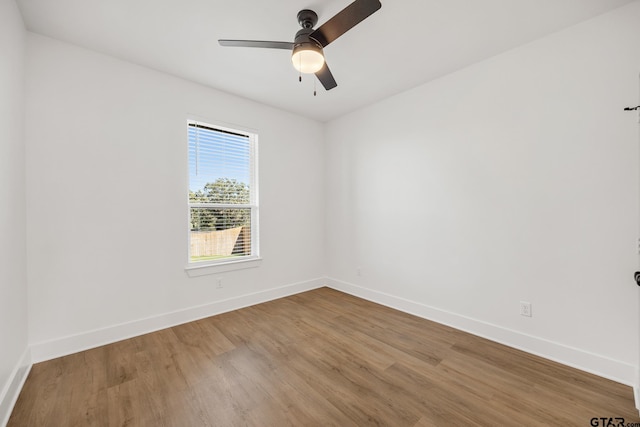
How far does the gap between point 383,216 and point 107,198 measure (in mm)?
3044

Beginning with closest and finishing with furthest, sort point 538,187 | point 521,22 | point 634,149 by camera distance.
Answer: point 634,149 → point 521,22 → point 538,187

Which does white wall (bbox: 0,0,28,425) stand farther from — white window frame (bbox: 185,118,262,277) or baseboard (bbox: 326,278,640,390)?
baseboard (bbox: 326,278,640,390)

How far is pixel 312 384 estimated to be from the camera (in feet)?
6.24

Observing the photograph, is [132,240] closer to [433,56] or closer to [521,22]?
[433,56]

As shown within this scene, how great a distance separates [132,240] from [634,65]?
172 inches

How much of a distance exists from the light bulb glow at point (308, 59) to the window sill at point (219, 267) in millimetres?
2372

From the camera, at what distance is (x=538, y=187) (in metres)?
2.28

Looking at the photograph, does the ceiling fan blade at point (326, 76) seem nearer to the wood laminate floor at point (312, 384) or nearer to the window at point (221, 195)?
the window at point (221, 195)

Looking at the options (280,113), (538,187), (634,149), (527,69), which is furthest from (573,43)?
(280,113)

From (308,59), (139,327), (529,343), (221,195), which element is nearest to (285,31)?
(308,59)

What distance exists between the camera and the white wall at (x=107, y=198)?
2225mm

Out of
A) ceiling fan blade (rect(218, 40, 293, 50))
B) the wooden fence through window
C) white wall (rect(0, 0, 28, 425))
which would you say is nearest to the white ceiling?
ceiling fan blade (rect(218, 40, 293, 50))

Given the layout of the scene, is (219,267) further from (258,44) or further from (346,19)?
(346,19)

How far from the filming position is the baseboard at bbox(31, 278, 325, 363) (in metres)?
2.23
